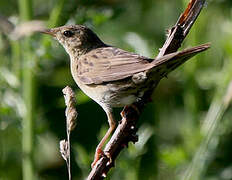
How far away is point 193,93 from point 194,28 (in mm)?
573

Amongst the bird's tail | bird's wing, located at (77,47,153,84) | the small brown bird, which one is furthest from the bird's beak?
the bird's tail

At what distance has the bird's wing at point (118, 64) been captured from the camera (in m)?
4.29

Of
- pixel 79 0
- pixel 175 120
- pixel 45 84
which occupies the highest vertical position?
pixel 79 0

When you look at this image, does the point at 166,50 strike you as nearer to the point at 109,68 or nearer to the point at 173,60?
the point at 173,60

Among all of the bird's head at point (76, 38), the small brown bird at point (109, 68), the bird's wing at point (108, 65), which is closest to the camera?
the small brown bird at point (109, 68)

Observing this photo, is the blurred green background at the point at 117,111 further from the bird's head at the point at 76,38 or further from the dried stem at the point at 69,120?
the dried stem at the point at 69,120

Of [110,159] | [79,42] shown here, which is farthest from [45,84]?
[110,159]

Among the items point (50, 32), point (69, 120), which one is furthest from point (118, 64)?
point (69, 120)

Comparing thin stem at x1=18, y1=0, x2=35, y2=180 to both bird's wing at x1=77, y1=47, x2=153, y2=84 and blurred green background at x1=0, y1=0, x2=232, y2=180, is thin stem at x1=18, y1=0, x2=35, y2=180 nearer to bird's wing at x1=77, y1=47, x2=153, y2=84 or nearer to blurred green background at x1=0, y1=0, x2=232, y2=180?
blurred green background at x1=0, y1=0, x2=232, y2=180

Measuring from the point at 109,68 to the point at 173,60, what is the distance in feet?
3.39

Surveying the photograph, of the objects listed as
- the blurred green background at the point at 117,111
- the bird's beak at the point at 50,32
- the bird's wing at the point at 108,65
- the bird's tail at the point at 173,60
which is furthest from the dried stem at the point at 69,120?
the bird's beak at the point at 50,32

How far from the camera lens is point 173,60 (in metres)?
4.25

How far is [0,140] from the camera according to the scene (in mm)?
6543

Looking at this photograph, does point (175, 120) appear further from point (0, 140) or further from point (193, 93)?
point (0, 140)
